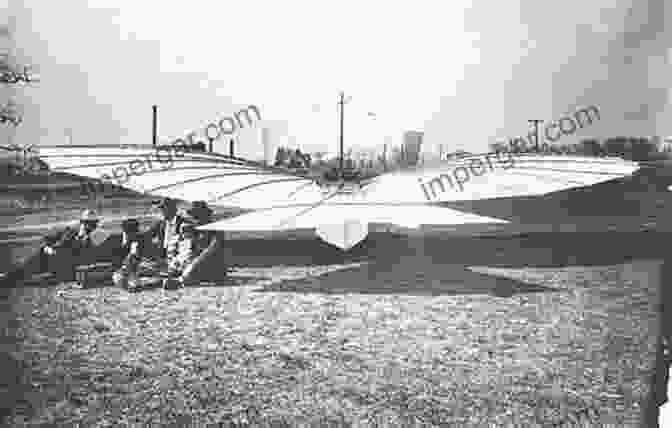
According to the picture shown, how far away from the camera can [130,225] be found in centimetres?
402

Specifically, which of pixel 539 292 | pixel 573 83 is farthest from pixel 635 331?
pixel 573 83

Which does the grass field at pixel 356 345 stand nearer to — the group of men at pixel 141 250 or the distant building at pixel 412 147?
the group of men at pixel 141 250

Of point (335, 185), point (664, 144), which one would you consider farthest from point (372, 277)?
point (664, 144)

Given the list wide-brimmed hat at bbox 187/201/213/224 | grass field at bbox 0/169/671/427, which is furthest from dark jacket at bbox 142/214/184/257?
grass field at bbox 0/169/671/427

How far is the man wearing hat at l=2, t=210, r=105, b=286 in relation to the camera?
357 centimetres

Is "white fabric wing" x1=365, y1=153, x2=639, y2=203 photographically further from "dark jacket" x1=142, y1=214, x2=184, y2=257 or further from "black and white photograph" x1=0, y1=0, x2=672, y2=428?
"dark jacket" x1=142, y1=214, x2=184, y2=257

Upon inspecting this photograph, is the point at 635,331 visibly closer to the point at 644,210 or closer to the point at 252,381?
the point at 644,210

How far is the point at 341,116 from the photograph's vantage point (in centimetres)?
278

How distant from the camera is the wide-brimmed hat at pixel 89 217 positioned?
3.66 metres

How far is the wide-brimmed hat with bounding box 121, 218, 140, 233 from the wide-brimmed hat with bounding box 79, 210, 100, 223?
0.80ft

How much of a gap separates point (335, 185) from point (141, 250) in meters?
2.43

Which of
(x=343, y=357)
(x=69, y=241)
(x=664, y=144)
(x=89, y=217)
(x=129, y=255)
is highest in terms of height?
(x=664, y=144)

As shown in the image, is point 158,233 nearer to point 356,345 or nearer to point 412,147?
point 356,345

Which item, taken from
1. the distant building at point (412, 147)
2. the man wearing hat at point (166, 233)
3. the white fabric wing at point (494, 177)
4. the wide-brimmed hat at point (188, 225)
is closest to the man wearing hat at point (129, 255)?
the man wearing hat at point (166, 233)
